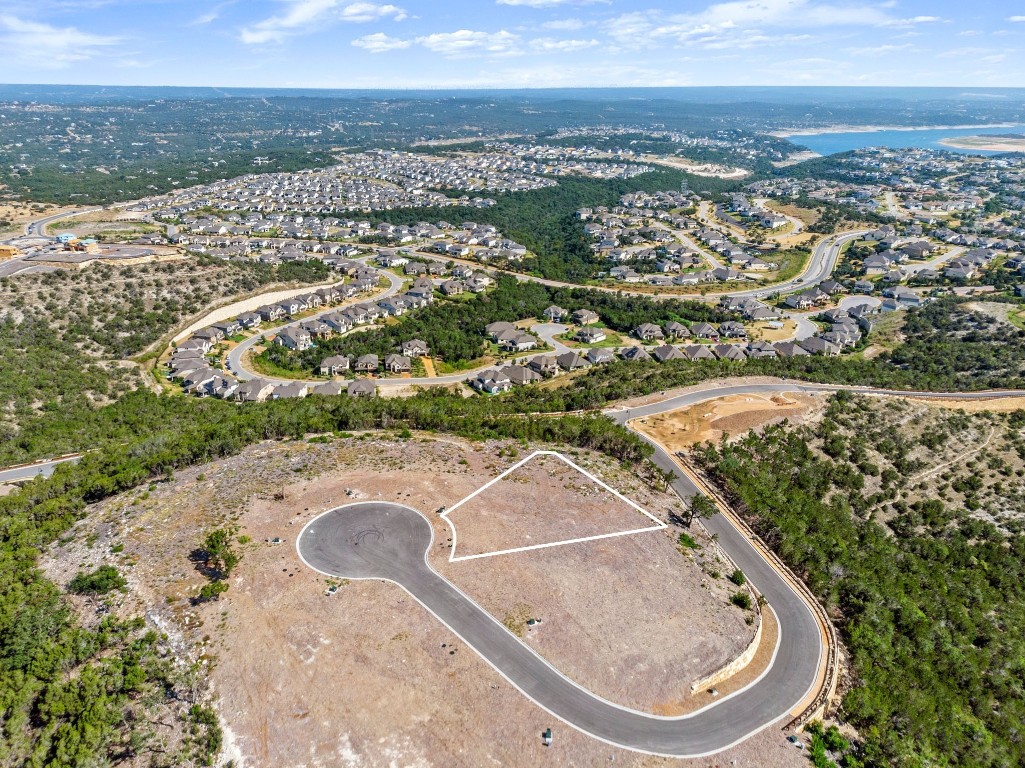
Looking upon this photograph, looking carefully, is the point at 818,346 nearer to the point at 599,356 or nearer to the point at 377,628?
the point at 599,356

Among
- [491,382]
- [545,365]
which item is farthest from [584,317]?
[491,382]

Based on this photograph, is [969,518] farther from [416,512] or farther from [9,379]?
[9,379]

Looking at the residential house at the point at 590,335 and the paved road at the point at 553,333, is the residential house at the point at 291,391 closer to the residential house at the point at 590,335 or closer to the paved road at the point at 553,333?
the paved road at the point at 553,333

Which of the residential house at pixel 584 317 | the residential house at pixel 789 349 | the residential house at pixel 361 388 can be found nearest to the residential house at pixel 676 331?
the residential house at pixel 584 317

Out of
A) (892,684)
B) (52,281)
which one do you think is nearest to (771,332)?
(892,684)

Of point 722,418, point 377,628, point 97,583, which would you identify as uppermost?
point 97,583

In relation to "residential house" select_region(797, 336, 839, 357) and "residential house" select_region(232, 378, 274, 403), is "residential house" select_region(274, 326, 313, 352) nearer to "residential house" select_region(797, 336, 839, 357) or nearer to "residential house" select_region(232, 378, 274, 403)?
"residential house" select_region(232, 378, 274, 403)

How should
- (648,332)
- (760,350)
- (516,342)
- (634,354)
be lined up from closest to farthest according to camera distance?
(634,354) → (760,350) → (516,342) → (648,332)

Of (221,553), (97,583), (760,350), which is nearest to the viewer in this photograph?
(97,583)

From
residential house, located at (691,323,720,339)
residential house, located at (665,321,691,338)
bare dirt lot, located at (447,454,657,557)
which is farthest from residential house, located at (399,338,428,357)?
bare dirt lot, located at (447,454,657,557)
